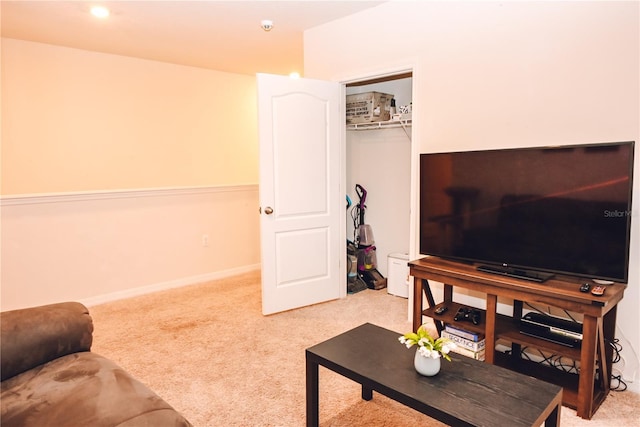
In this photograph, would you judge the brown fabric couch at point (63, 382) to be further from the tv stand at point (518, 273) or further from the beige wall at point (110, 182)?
the beige wall at point (110, 182)

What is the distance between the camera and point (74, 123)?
4.42 metres

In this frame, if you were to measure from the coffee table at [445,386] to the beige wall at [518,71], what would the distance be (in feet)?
3.85

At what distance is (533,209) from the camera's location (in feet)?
7.82

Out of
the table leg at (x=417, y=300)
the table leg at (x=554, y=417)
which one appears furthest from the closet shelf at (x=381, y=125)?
the table leg at (x=554, y=417)

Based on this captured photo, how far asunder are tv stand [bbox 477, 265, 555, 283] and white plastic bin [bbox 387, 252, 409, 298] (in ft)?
4.46

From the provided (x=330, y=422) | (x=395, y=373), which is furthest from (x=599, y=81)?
(x=330, y=422)

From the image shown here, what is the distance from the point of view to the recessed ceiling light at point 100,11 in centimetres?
327

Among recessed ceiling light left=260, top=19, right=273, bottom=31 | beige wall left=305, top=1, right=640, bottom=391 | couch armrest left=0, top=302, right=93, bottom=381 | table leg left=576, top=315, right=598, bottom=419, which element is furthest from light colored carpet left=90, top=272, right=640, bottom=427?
recessed ceiling light left=260, top=19, right=273, bottom=31

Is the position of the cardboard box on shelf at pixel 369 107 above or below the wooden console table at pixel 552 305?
above

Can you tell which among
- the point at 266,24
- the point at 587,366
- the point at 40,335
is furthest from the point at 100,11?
the point at 587,366

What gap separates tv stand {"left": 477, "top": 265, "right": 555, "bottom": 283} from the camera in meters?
2.37

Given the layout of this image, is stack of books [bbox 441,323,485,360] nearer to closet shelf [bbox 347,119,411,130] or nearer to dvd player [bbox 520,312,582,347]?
dvd player [bbox 520,312,582,347]

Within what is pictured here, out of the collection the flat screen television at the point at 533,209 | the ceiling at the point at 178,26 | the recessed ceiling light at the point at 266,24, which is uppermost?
the ceiling at the point at 178,26

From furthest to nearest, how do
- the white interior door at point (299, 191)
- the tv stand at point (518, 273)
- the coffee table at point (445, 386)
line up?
the white interior door at point (299, 191), the tv stand at point (518, 273), the coffee table at point (445, 386)
